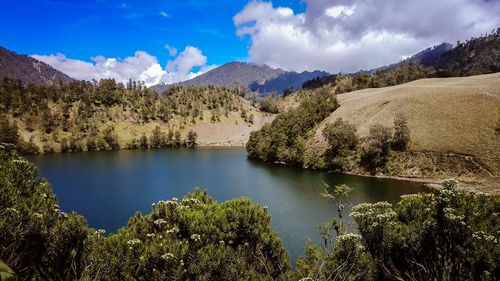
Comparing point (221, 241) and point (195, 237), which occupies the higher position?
point (195, 237)

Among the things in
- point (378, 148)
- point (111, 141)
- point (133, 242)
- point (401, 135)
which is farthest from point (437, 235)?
point (111, 141)

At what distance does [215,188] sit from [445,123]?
68.3 metres

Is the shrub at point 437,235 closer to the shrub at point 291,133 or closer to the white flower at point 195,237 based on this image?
the white flower at point 195,237

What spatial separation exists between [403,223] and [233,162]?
378 feet

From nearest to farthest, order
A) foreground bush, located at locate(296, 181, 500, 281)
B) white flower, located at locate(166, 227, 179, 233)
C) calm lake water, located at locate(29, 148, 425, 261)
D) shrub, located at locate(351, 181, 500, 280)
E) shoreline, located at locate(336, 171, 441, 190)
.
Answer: shrub, located at locate(351, 181, 500, 280) → foreground bush, located at locate(296, 181, 500, 281) → white flower, located at locate(166, 227, 179, 233) → calm lake water, located at locate(29, 148, 425, 261) → shoreline, located at locate(336, 171, 441, 190)

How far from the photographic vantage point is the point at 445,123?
333 ft

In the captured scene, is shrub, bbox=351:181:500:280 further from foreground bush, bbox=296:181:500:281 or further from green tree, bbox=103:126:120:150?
green tree, bbox=103:126:120:150

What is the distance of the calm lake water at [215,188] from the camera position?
54.8 meters

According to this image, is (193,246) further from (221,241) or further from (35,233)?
(35,233)

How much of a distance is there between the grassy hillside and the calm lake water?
13.5m

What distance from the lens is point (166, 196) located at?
7219 cm

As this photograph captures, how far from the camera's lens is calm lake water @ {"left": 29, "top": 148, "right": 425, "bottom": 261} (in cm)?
5475

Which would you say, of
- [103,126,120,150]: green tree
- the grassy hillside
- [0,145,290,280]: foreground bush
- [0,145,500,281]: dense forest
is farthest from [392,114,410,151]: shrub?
[103,126,120,150]: green tree

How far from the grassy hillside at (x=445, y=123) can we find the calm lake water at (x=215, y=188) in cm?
1347
